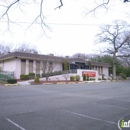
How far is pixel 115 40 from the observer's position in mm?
48906

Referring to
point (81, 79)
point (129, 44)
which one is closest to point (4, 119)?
point (81, 79)

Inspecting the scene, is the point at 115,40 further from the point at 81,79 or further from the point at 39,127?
the point at 39,127

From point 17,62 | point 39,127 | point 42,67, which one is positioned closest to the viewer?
point 39,127

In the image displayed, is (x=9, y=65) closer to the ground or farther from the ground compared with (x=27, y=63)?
closer to the ground

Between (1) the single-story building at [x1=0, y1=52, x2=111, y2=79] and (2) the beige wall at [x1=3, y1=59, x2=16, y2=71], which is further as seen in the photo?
(2) the beige wall at [x1=3, y1=59, x2=16, y2=71]

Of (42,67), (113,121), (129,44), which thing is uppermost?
(129,44)

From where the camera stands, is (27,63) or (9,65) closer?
(27,63)

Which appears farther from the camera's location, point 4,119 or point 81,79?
point 81,79

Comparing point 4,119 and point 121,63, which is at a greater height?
point 121,63

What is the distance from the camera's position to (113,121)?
555cm

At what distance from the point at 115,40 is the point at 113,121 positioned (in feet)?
152

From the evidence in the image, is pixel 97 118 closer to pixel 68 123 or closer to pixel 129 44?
pixel 68 123

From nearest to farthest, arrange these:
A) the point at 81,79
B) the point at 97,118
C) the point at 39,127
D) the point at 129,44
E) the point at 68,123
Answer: the point at 39,127 → the point at 68,123 → the point at 97,118 → the point at 81,79 → the point at 129,44

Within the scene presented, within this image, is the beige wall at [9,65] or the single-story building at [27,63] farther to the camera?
the beige wall at [9,65]
